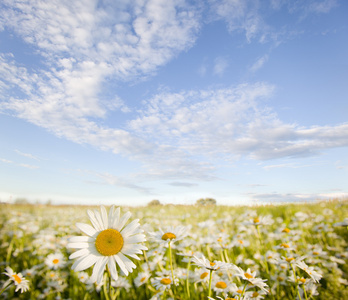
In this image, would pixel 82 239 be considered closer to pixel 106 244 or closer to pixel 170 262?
pixel 106 244

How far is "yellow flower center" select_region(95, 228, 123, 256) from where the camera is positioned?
1858mm

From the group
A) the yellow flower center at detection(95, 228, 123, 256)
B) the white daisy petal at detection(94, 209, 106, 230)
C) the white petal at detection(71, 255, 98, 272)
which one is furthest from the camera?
the white daisy petal at detection(94, 209, 106, 230)

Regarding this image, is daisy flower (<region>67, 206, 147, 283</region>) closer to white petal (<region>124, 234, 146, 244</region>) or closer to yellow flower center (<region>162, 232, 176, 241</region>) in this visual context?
white petal (<region>124, 234, 146, 244</region>)

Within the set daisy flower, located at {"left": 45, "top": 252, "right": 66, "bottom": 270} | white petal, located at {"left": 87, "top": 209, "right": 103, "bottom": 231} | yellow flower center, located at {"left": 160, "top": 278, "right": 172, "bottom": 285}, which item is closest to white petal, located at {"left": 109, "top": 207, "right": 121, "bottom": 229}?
white petal, located at {"left": 87, "top": 209, "right": 103, "bottom": 231}

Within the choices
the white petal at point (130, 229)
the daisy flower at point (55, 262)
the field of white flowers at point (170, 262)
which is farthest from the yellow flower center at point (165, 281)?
the daisy flower at point (55, 262)

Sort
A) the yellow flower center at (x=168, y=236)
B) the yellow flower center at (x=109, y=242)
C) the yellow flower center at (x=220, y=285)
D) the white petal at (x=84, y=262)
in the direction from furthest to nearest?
the yellow flower center at (x=220, y=285), the yellow flower center at (x=168, y=236), the yellow flower center at (x=109, y=242), the white petal at (x=84, y=262)

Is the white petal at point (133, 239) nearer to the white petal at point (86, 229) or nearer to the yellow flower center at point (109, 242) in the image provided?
the yellow flower center at point (109, 242)

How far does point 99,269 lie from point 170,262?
0.75m

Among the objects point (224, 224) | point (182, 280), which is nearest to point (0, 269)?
point (182, 280)

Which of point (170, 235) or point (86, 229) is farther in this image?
point (170, 235)

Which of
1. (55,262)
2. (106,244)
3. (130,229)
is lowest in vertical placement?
(55,262)

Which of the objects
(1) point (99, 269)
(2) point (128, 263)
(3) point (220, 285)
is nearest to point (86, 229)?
(1) point (99, 269)

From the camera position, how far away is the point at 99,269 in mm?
1788

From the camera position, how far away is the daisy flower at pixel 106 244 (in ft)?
5.87
